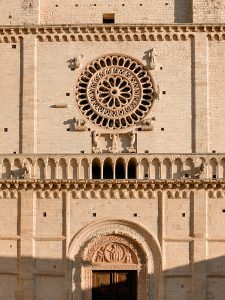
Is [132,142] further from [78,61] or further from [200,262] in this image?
[200,262]

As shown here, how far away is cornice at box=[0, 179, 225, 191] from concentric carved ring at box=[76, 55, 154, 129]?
5.04ft

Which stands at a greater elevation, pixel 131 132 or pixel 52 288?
pixel 131 132

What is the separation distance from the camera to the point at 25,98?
1902 centimetres

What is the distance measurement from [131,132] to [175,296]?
153 inches

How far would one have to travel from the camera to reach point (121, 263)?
723 inches

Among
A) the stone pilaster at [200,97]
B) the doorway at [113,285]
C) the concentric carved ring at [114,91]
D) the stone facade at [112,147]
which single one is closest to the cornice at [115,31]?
the stone facade at [112,147]

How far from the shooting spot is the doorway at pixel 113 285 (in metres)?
18.4

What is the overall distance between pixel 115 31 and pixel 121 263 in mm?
5412

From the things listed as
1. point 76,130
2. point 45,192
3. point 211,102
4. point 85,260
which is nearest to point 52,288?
point 85,260

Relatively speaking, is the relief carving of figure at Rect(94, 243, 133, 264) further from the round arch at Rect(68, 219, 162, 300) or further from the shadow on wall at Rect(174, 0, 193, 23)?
the shadow on wall at Rect(174, 0, 193, 23)

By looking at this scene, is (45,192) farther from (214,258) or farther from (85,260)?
(214,258)

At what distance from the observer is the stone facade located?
18141 millimetres

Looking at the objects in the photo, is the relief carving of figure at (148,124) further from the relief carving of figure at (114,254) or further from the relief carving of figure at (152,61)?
the relief carving of figure at (114,254)

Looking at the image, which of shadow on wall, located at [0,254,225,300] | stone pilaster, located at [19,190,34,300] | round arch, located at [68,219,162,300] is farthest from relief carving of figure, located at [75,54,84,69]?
shadow on wall, located at [0,254,225,300]
